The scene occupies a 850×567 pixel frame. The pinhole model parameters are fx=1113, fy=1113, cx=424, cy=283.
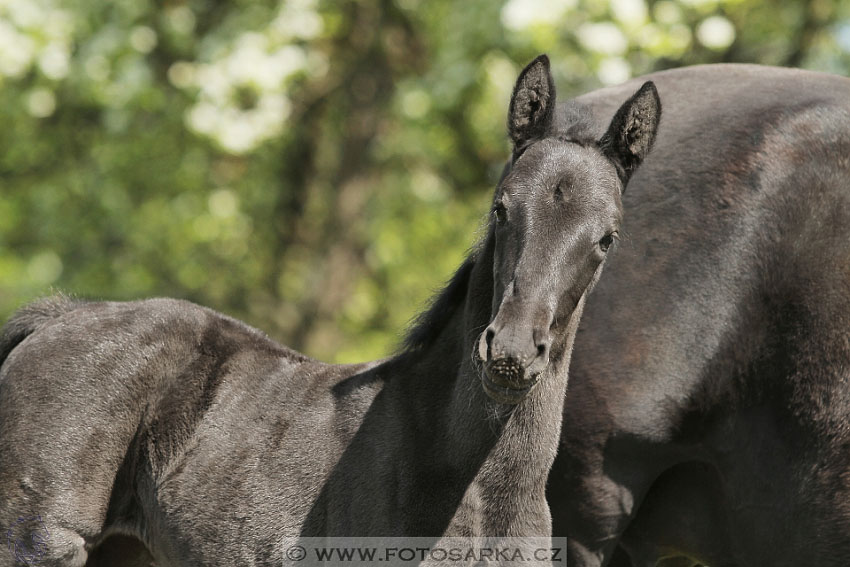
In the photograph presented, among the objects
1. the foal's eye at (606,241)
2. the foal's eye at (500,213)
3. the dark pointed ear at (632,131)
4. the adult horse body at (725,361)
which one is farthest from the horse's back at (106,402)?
the dark pointed ear at (632,131)

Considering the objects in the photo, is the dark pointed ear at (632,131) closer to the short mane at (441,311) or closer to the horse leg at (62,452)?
the short mane at (441,311)

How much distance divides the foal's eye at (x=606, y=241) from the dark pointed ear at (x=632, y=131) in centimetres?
36

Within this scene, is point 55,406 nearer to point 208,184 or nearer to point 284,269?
point 208,184

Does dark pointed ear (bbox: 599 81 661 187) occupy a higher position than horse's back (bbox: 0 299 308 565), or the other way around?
dark pointed ear (bbox: 599 81 661 187)

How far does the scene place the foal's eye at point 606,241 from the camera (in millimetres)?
3754

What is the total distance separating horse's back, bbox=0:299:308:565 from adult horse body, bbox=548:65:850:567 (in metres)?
1.32

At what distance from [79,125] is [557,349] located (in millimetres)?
9200

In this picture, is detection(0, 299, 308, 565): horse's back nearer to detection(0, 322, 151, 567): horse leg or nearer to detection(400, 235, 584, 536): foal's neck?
detection(0, 322, 151, 567): horse leg

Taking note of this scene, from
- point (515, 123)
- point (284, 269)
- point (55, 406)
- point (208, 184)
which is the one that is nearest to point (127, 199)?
point (208, 184)

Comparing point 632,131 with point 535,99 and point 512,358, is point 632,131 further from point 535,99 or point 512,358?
point 512,358

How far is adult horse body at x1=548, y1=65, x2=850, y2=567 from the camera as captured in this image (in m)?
4.21

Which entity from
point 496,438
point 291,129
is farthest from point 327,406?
point 291,129
